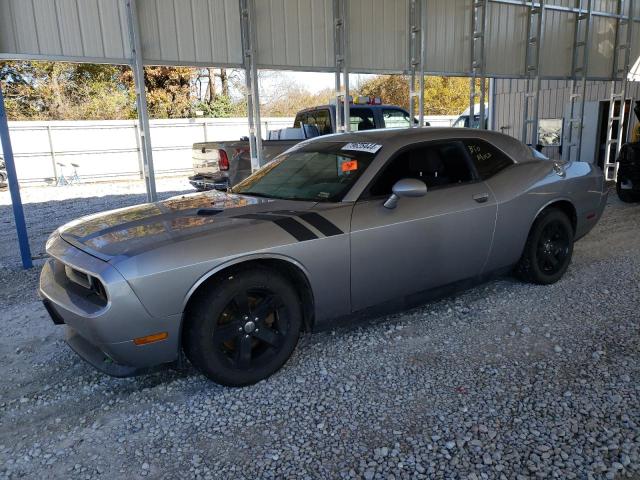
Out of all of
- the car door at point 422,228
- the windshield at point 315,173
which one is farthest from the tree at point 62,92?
the car door at point 422,228

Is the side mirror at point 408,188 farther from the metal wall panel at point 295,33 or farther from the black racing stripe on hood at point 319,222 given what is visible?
the metal wall panel at point 295,33

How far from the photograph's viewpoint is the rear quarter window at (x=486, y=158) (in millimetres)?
4340

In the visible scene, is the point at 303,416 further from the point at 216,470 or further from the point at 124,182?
the point at 124,182

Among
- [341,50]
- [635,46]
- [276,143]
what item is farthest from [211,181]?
[635,46]

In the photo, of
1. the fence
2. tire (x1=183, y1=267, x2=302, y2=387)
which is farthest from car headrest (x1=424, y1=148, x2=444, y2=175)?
the fence

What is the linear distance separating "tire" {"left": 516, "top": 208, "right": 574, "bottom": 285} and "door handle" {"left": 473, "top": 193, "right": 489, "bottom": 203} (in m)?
0.82

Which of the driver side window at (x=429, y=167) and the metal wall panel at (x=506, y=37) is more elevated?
the metal wall panel at (x=506, y=37)

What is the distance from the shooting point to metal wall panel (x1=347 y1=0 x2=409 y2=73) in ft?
26.6

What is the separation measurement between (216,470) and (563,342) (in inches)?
102

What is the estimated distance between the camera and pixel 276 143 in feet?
29.3

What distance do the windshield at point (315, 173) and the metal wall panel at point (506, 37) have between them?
22.3 feet

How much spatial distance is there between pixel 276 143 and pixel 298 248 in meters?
6.09

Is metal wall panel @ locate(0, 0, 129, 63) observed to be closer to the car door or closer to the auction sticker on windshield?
the auction sticker on windshield

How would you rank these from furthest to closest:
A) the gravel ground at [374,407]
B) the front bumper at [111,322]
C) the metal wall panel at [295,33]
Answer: the metal wall panel at [295,33]
the front bumper at [111,322]
the gravel ground at [374,407]
